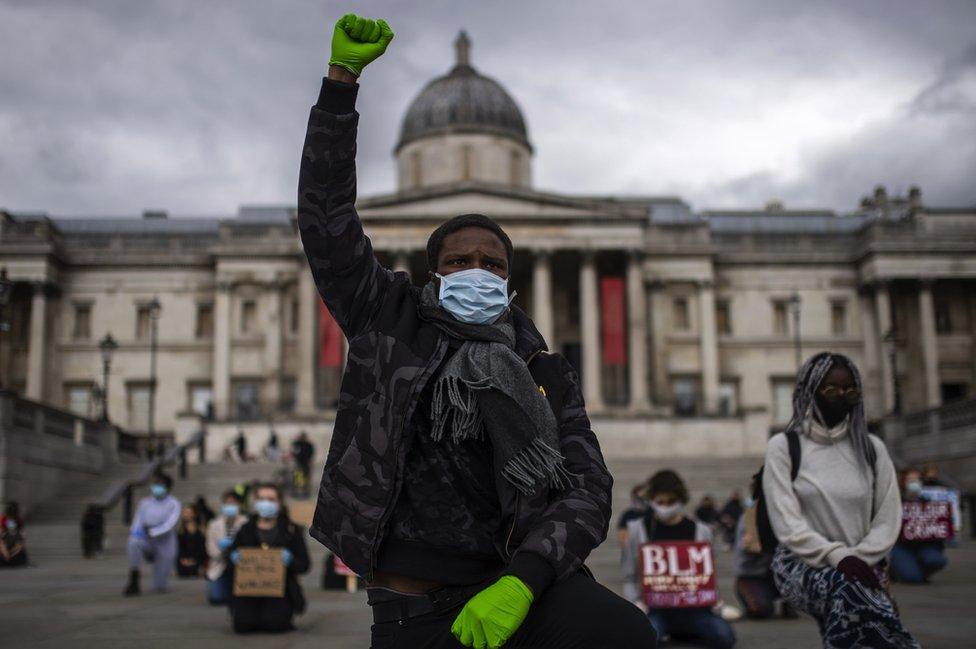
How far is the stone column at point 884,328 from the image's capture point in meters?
51.2

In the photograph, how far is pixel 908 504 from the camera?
14.1 m

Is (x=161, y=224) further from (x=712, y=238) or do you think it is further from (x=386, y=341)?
(x=386, y=341)

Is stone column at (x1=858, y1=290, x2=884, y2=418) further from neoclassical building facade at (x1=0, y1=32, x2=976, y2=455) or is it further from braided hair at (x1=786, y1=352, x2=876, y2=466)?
braided hair at (x1=786, y1=352, x2=876, y2=466)

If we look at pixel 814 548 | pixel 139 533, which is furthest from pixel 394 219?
pixel 814 548

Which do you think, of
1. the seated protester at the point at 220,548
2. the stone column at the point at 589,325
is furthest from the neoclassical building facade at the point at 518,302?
the seated protester at the point at 220,548

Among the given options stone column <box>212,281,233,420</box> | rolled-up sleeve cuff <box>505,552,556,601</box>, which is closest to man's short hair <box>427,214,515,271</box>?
rolled-up sleeve cuff <box>505,552,556,601</box>

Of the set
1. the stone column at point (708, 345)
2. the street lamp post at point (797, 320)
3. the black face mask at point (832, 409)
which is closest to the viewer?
the black face mask at point (832, 409)

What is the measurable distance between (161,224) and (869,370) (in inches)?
1668

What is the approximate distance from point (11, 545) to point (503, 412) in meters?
19.5

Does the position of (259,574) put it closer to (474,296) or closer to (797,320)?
(474,296)

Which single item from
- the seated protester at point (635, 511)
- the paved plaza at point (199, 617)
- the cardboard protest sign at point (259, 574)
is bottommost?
the paved plaza at point (199, 617)

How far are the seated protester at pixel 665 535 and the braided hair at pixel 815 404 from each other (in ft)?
12.0

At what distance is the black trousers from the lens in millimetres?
2650

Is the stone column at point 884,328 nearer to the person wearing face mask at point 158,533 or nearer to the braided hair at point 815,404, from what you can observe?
the person wearing face mask at point 158,533
